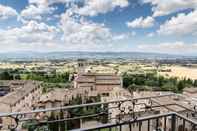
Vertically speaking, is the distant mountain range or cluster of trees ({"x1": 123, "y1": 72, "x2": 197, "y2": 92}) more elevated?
the distant mountain range

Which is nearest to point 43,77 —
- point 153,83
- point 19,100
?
point 19,100

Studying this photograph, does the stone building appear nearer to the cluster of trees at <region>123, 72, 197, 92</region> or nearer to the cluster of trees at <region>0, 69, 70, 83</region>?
the cluster of trees at <region>0, 69, 70, 83</region>

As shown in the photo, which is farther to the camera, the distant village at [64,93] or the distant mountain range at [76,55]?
the distant mountain range at [76,55]

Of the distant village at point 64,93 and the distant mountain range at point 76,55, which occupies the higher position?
the distant mountain range at point 76,55

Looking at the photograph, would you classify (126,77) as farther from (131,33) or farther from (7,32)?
(7,32)

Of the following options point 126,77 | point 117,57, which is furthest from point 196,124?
point 117,57

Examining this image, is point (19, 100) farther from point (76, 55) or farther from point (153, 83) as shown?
point (76, 55)

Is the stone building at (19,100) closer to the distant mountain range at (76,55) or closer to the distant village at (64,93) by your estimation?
the distant village at (64,93)

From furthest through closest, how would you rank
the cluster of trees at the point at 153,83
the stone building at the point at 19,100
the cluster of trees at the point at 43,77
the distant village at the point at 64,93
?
the cluster of trees at the point at 43,77 → the cluster of trees at the point at 153,83 → the stone building at the point at 19,100 → the distant village at the point at 64,93

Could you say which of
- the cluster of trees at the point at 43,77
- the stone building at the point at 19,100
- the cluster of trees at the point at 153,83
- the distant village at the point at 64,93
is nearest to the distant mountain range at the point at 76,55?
the distant village at the point at 64,93

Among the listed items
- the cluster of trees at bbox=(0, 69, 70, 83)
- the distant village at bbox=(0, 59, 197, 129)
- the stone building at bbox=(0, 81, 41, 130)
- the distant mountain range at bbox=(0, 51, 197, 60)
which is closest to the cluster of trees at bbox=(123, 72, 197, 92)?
the distant village at bbox=(0, 59, 197, 129)

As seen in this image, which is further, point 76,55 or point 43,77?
point 76,55

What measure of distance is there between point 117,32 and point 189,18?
1229 centimetres

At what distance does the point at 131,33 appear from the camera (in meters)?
26.0
